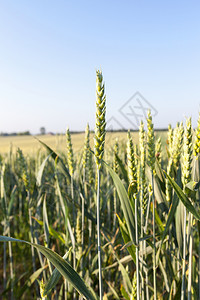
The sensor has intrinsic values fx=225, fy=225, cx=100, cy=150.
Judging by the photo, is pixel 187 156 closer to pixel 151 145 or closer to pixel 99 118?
pixel 151 145

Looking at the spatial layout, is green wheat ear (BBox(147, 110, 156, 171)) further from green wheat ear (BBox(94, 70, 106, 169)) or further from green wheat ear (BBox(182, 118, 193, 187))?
green wheat ear (BBox(94, 70, 106, 169))

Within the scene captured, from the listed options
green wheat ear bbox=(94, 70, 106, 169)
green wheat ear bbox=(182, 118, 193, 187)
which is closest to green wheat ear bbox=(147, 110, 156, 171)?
green wheat ear bbox=(182, 118, 193, 187)

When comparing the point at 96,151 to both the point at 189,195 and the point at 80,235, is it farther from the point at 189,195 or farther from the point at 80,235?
the point at 80,235

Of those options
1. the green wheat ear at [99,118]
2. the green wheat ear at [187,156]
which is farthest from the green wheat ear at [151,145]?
the green wheat ear at [99,118]

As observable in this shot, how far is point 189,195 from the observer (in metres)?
0.78

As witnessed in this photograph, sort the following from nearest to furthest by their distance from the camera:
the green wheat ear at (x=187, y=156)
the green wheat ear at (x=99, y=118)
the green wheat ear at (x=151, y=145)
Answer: the green wheat ear at (x=99, y=118)
the green wheat ear at (x=187, y=156)
the green wheat ear at (x=151, y=145)

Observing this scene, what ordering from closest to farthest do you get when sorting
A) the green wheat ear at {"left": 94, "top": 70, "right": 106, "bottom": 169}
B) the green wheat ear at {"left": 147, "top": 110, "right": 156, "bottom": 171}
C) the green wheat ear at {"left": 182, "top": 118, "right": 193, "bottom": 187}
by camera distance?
the green wheat ear at {"left": 94, "top": 70, "right": 106, "bottom": 169} < the green wheat ear at {"left": 182, "top": 118, "right": 193, "bottom": 187} < the green wheat ear at {"left": 147, "top": 110, "right": 156, "bottom": 171}

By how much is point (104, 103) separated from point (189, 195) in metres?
0.45

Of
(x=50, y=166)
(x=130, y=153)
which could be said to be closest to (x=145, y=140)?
(x=130, y=153)

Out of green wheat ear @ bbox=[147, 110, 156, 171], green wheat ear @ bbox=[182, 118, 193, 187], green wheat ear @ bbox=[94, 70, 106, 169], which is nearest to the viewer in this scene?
green wheat ear @ bbox=[94, 70, 106, 169]

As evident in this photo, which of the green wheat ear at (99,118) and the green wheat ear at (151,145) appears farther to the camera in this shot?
the green wheat ear at (151,145)

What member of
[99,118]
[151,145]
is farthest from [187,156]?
[99,118]

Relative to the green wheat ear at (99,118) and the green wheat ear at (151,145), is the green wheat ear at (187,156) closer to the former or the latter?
the green wheat ear at (151,145)

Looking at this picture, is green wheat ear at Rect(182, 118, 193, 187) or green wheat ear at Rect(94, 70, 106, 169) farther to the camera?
green wheat ear at Rect(182, 118, 193, 187)
